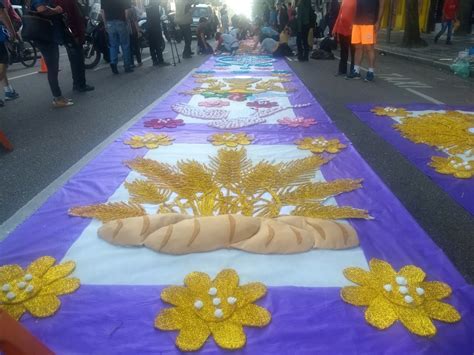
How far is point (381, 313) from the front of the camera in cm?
153

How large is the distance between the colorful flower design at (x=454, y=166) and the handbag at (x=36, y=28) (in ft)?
14.7

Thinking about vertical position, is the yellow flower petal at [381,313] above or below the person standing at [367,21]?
below

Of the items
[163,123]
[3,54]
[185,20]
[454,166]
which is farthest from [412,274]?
[185,20]

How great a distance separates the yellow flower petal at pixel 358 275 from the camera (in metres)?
1.69

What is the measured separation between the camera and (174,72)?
8.36m

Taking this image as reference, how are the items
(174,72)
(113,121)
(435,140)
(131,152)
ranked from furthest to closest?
(174,72) → (113,121) → (435,140) → (131,152)

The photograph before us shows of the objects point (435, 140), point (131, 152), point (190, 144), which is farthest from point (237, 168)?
point (435, 140)

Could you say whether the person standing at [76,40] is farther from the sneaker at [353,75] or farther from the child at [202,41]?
the child at [202,41]

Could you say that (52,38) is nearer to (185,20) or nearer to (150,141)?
(150,141)

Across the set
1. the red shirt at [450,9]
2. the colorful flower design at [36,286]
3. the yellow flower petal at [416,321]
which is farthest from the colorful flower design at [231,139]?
the red shirt at [450,9]

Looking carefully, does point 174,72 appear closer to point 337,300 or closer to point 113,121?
point 113,121

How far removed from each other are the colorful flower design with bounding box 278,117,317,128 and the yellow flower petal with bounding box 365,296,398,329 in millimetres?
2612

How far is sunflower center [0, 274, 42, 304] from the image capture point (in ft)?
5.19

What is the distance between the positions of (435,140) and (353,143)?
0.71 metres
